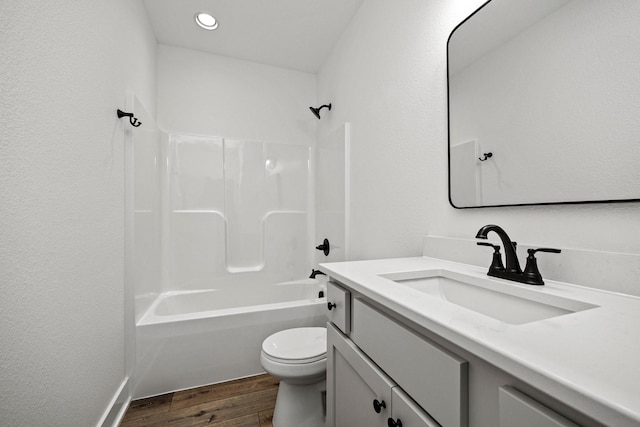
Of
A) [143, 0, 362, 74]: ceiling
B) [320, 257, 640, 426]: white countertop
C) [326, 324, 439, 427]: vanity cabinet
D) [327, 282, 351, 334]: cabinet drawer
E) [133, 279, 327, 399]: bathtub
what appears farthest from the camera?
[143, 0, 362, 74]: ceiling

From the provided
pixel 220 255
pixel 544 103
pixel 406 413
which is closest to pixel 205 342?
pixel 220 255

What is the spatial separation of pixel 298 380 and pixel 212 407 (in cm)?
63

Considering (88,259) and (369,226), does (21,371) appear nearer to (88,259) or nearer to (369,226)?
(88,259)

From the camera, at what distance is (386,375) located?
0.69 metres

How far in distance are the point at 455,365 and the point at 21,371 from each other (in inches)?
44.4

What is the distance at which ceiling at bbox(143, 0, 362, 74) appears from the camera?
6.03 feet

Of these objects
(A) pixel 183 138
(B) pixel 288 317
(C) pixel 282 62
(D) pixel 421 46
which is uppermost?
(C) pixel 282 62

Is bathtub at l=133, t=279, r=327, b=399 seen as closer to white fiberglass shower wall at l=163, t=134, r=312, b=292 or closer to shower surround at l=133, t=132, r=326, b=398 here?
shower surround at l=133, t=132, r=326, b=398

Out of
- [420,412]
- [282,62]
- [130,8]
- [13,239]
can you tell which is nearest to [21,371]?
[13,239]

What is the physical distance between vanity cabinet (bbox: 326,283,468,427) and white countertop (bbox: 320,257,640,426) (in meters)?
0.07

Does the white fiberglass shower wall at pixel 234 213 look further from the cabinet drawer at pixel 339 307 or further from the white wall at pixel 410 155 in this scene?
the cabinet drawer at pixel 339 307

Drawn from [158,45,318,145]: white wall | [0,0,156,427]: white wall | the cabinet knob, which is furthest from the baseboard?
[158,45,318,145]: white wall

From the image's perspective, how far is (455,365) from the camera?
19.0 inches

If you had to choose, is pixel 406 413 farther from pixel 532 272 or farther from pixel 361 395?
pixel 532 272
